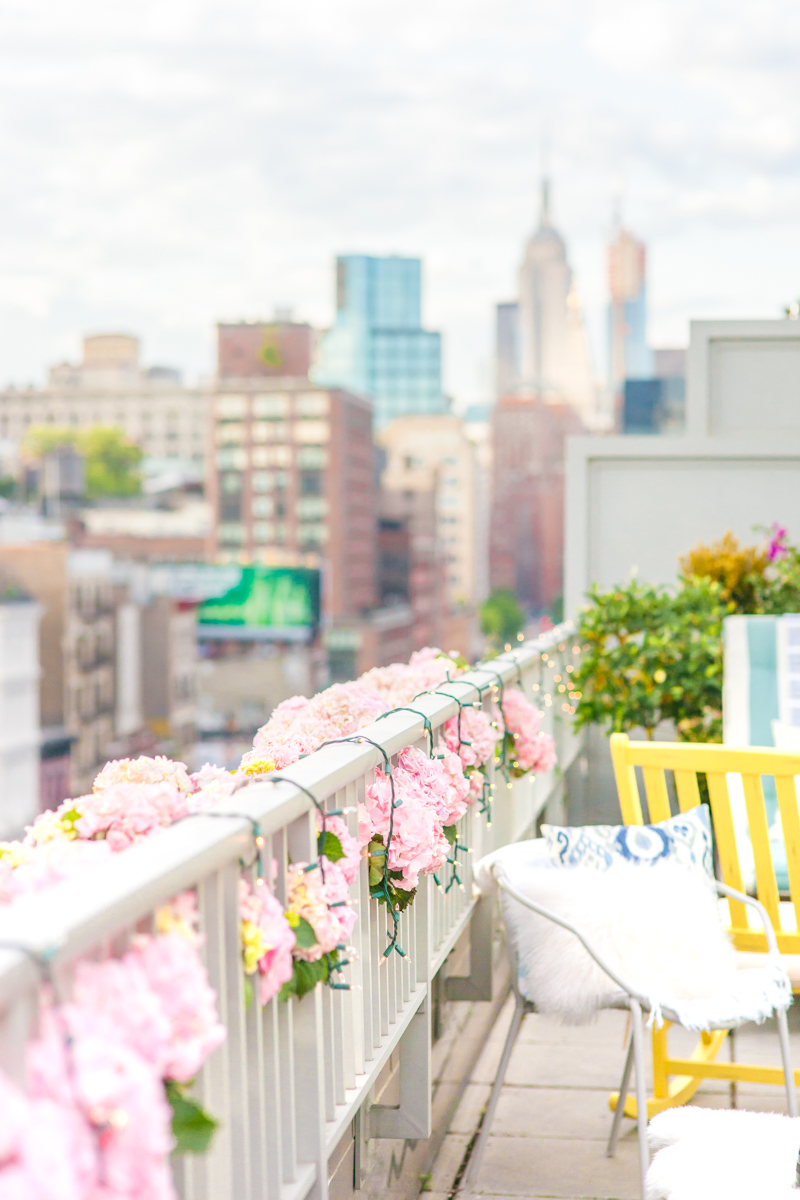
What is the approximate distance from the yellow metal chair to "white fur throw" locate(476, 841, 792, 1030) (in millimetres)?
279

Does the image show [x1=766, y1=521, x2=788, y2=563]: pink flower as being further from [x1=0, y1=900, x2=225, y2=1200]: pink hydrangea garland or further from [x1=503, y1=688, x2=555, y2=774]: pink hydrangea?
[x1=0, y1=900, x2=225, y2=1200]: pink hydrangea garland

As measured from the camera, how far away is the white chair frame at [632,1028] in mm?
2193

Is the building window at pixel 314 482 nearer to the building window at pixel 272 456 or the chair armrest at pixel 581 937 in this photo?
the building window at pixel 272 456

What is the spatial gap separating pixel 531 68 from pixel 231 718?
5554 cm

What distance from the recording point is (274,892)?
57.6 inches

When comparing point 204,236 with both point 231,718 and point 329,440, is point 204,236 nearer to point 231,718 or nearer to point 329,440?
point 329,440

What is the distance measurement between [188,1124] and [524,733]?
7.27 ft

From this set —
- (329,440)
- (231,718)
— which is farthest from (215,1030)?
(329,440)

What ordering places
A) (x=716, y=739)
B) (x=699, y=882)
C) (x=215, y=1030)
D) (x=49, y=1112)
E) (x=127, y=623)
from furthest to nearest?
(x=127, y=623) → (x=716, y=739) → (x=699, y=882) → (x=215, y=1030) → (x=49, y=1112)

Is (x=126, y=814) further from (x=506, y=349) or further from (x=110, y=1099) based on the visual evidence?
(x=506, y=349)

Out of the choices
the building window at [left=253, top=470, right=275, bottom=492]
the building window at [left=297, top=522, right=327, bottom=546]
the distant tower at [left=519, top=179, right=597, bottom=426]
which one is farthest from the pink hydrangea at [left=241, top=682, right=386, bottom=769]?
the distant tower at [left=519, top=179, right=597, bottom=426]

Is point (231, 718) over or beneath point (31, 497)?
beneath

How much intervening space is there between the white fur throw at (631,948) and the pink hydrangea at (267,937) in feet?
3.30

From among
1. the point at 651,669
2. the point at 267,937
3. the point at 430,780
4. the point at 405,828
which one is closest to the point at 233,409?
the point at 651,669
